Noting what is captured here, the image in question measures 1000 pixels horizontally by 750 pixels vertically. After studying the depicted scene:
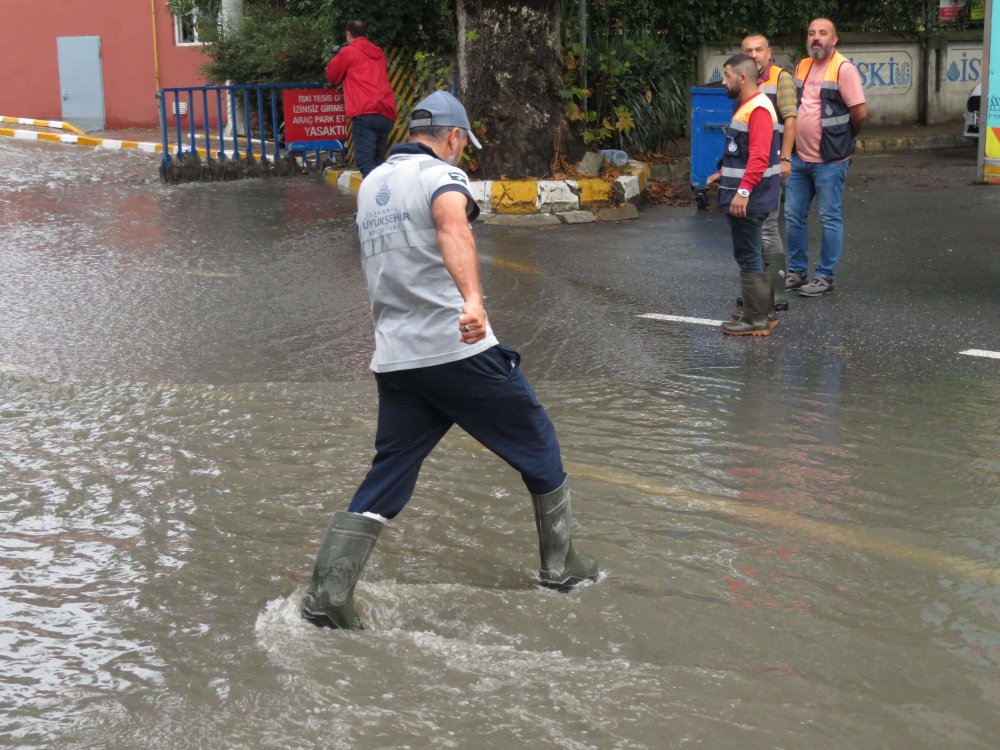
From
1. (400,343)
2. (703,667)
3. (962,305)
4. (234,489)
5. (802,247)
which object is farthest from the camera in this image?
(802,247)

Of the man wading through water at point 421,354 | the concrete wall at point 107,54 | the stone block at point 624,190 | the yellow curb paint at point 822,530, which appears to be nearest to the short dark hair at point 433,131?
the man wading through water at point 421,354

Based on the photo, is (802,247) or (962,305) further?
(802,247)

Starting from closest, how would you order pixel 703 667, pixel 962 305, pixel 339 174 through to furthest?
pixel 703 667 → pixel 962 305 → pixel 339 174

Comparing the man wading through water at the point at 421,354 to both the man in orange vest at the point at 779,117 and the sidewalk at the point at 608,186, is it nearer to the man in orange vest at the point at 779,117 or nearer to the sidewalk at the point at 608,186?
the man in orange vest at the point at 779,117

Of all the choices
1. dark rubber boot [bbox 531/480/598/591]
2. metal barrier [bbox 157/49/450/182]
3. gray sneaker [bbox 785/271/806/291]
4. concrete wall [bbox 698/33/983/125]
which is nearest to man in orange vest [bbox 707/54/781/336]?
gray sneaker [bbox 785/271/806/291]

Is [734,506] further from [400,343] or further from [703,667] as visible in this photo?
[400,343]

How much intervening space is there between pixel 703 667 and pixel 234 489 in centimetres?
237

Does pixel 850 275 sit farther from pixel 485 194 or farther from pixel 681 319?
pixel 485 194

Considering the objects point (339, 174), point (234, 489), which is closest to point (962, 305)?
point (234, 489)

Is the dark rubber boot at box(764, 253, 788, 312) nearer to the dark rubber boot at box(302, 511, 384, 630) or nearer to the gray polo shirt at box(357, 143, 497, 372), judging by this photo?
the gray polo shirt at box(357, 143, 497, 372)

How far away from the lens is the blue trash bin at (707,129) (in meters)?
13.4

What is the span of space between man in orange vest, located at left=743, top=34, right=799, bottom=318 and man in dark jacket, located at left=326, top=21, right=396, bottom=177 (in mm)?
5580

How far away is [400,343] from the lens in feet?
13.6

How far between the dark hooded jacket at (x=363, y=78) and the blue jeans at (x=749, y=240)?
20.2 feet
